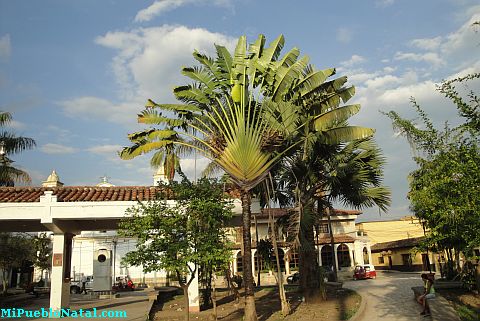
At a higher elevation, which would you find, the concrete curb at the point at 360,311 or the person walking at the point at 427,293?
the person walking at the point at 427,293

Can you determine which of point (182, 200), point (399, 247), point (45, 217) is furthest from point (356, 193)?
point (399, 247)

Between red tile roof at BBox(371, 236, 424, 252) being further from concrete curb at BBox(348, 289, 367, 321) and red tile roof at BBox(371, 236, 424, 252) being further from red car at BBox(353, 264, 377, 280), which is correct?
concrete curb at BBox(348, 289, 367, 321)

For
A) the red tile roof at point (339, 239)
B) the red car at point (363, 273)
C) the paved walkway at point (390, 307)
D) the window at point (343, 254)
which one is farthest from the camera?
the window at point (343, 254)

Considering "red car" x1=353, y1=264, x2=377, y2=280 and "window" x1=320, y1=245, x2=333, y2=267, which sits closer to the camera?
"red car" x1=353, y1=264, x2=377, y2=280

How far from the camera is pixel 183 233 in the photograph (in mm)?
12273

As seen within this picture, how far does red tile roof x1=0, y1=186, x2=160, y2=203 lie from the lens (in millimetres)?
16656

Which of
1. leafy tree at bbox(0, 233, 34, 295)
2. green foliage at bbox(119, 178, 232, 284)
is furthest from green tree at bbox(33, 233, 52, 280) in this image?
green foliage at bbox(119, 178, 232, 284)

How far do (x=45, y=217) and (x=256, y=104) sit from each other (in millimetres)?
9193

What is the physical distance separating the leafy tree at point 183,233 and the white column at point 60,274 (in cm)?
620

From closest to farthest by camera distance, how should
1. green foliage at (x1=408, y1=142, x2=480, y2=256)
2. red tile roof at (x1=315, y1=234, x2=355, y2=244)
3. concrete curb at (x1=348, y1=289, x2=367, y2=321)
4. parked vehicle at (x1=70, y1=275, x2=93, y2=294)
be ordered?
green foliage at (x1=408, y1=142, x2=480, y2=256) → concrete curb at (x1=348, y1=289, x2=367, y2=321) → parked vehicle at (x1=70, y1=275, x2=93, y2=294) → red tile roof at (x1=315, y1=234, x2=355, y2=244)

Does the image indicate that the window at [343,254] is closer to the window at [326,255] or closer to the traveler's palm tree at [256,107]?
the window at [326,255]

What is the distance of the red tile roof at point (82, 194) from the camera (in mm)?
16656

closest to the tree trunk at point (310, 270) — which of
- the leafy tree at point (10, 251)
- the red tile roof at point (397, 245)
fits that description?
the leafy tree at point (10, 251)

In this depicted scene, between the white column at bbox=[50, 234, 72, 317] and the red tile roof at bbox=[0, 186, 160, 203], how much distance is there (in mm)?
1710
